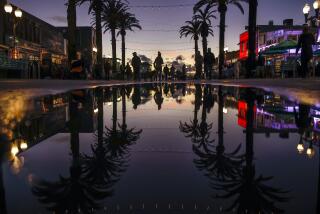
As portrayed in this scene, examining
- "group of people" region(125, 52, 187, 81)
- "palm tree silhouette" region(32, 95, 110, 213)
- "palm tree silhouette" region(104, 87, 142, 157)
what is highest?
"group of people" region(125, 52, 187, 81)

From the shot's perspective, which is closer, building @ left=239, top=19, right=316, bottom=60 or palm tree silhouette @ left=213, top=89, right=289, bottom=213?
palm tree silhouette @ left=213, top=89, right=289, bottom=213

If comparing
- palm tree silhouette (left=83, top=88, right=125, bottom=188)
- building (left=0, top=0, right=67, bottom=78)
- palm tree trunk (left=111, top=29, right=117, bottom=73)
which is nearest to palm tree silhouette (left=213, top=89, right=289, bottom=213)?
palm tree silhouette (left=83, top=88, right=125, bottom=188)

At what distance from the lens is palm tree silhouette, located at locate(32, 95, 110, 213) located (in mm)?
1710

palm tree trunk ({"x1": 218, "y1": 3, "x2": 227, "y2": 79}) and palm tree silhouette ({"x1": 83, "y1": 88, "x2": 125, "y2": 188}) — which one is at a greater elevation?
palm tree trunk ({"x1": 218, "y1": 3, "x2": 227, "y2": 79})

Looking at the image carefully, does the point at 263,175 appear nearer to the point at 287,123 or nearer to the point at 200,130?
the point at 200,130

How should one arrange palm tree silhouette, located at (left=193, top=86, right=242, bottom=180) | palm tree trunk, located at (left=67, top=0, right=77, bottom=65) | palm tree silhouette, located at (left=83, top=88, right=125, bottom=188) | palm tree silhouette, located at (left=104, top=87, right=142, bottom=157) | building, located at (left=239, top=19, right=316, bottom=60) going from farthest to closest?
→ building, located at (left=239, top=19, right=316, bottom=60), palm tree trunk, located at (left=67, top=0, right=77, bottom=65), palm tree silhouette, located at (left=104, top=87, right=142, bottom=157), palm tree silhouette, located at (left=193, top=86, right=242, bottom=180), palm tree silhouette, located at (left=83, top=88, right=125, bottom=188)

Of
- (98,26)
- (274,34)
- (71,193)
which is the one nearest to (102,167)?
(71,193)

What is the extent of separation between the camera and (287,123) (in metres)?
4.55

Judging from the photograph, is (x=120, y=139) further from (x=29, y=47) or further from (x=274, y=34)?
(x=274, y=34)

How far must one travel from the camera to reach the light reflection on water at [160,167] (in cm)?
175

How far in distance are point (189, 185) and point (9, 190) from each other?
0.89 m

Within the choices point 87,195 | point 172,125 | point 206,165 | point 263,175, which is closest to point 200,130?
point 172,125

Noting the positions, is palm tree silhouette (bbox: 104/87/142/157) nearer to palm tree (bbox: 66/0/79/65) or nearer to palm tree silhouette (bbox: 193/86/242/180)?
palm tree silhouette (bbox: 193/86/242/180)

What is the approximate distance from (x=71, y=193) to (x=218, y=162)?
1103 mm
